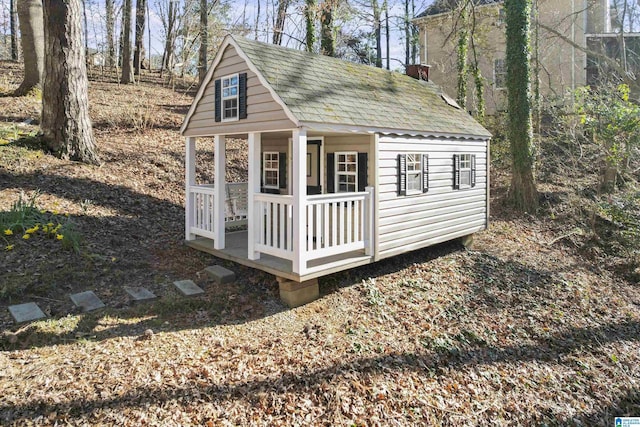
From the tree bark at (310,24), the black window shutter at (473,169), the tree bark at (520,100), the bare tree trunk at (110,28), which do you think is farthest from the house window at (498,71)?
the bare tree trunk at (110,28)

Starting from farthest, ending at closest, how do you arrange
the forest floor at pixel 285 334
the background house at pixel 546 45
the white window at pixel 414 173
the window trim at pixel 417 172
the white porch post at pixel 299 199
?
the background house at pixel 546 45, the white window at pixel 414 173, the window trim at pixel 417 172, the white porch post at pixel 299 199, the forest floor at pixel 285 334

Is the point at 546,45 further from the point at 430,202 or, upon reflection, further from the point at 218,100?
the point at 218,100

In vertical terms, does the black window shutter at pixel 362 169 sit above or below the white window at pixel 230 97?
below

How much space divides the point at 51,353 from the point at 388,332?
4403 millimetres

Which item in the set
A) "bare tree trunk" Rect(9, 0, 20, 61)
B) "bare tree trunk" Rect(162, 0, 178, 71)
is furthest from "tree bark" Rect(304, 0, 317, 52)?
"bare tree trunk" Rect(9, 0, 20, 61)

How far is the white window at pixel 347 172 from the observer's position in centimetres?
833

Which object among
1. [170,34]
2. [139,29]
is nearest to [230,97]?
[170,34]

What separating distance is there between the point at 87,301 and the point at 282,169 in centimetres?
513

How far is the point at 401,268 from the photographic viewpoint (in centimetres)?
855

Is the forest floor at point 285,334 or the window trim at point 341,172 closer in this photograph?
the forest floor at point 285,334

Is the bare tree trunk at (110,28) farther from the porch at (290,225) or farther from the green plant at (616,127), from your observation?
the green plant at (616,127)

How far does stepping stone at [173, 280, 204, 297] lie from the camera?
6.55 meters

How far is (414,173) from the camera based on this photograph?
8211 millimetres

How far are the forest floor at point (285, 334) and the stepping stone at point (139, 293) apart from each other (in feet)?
0.41
